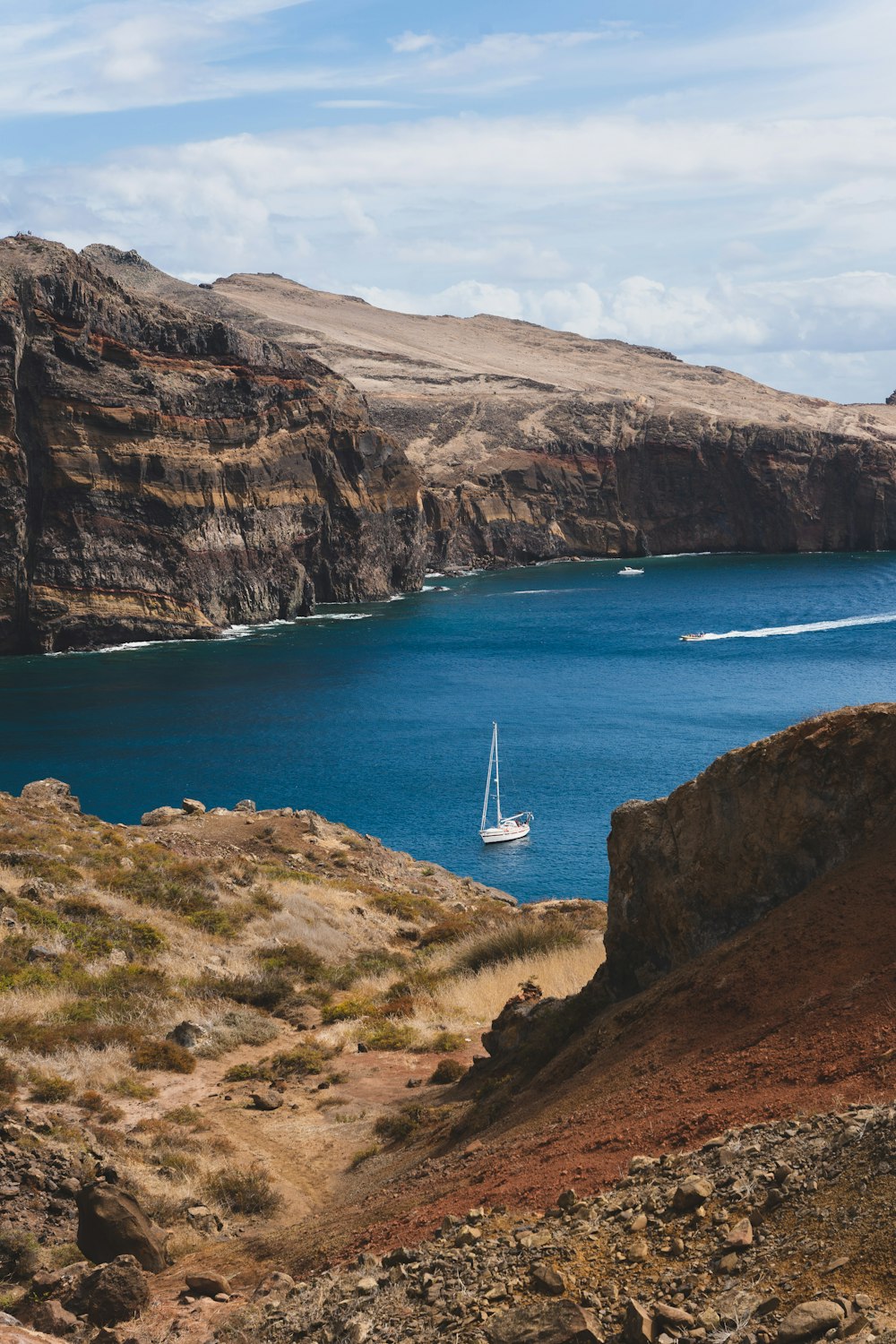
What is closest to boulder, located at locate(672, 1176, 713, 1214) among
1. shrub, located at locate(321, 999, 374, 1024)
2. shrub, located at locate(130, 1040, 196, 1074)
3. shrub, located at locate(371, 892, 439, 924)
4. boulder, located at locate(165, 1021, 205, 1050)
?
shrub, located at locate(130, 1040, 196, 1074)

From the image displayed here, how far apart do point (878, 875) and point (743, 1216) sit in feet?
15.5

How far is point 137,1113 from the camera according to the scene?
57.1 feet

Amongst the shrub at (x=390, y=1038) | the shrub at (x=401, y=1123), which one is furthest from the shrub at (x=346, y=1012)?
the shrub at (x=401, y=1123)

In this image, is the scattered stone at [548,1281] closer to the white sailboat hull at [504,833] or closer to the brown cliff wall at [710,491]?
the white sailboat hull at [504,833]

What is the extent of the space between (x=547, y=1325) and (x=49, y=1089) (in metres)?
12.0

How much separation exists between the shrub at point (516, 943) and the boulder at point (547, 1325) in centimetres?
1769

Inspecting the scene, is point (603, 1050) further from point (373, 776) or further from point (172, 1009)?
point (373, 776)

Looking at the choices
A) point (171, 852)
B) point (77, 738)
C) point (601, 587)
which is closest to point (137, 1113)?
point (171, 852)

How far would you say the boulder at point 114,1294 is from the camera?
35.5 ft

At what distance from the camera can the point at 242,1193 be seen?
47.3ft

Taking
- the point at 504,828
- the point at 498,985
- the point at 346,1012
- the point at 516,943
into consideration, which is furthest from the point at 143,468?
the point at 346,1012

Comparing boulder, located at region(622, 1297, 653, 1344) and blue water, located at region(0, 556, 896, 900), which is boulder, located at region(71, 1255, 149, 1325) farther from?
blue water, located at region(0, 556, 896, 900)

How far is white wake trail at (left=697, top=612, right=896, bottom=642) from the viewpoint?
11175 cm

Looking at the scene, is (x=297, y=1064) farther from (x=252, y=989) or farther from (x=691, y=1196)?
(x=691, y=1196)
